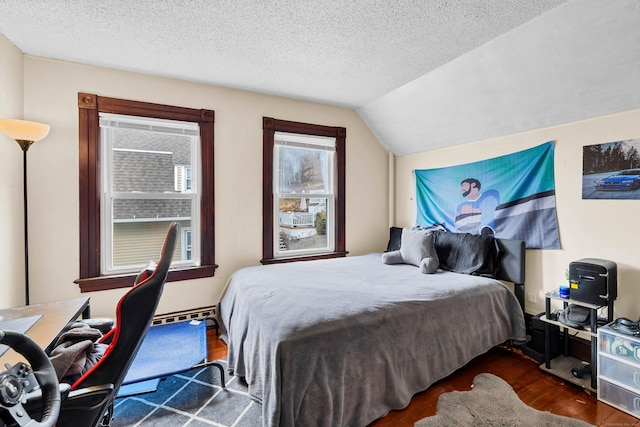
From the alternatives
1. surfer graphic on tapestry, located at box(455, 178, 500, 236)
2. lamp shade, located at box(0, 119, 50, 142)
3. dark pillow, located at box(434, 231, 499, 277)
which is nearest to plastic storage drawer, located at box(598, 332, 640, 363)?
dark pillow, located at box(434, 231, 499, 277)

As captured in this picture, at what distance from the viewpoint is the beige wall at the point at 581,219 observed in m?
2.19

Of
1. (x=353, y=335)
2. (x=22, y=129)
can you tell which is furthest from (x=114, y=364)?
(x=22, y=129)

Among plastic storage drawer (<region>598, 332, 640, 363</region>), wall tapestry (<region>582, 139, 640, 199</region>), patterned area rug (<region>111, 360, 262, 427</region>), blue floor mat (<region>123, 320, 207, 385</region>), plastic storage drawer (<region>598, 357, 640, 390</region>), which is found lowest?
patterned area rug (<region>111, 360, 262, 427</region>)

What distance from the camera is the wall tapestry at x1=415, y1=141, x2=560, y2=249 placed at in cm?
264

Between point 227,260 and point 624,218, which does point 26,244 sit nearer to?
point 227,260

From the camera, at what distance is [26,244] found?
2420 mm

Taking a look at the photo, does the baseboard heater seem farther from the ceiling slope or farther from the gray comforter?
the ceiling slope

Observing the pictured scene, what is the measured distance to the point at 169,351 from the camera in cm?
233

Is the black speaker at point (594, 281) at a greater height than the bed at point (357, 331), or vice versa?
the black speaker at point (594, 281)

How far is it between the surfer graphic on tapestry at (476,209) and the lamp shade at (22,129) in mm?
3787

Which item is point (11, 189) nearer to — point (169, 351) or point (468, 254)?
→ point (169, 351)

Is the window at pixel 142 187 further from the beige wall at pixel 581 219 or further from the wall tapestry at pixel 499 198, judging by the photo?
the beige wall at pixel 581 219

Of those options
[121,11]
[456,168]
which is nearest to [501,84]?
[456,168]

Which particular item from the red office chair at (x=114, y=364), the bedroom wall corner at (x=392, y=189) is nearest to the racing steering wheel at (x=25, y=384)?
the red office chair at (x=114, y=364)
